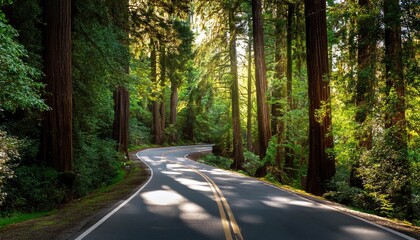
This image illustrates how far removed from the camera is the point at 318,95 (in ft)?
45.1

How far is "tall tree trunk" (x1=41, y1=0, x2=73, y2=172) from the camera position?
1240 centimetres

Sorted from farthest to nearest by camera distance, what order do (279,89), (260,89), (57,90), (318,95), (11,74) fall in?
(279,89) → (260,89) → (318,95) → (57,90) → (11,74)

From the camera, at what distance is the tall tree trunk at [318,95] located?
530 inches

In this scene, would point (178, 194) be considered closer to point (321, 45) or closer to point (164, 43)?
point (321, 45)

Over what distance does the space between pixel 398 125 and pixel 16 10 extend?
12997 millimetres

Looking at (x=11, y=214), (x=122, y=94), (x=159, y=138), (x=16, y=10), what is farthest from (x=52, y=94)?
(x=159, y=138)

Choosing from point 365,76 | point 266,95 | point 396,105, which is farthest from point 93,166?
point 396,105

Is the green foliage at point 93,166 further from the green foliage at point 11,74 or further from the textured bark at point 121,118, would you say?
the textured bark at point 121,118

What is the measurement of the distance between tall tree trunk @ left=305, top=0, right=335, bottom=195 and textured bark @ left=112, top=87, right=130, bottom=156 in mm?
17590

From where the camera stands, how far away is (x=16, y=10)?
488 inches

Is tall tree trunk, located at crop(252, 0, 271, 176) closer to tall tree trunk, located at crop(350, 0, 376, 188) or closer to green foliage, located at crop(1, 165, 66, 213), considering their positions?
tall tree trunk, located at crop(350, 0, 376, 188)

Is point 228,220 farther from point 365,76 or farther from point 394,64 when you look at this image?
point 394,64

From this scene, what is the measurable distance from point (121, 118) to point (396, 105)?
2216 cm

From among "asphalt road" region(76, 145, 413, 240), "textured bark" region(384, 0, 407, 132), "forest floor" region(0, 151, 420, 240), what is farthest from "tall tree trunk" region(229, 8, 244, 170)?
"forest floor" region(0, 151, 420, 240)
